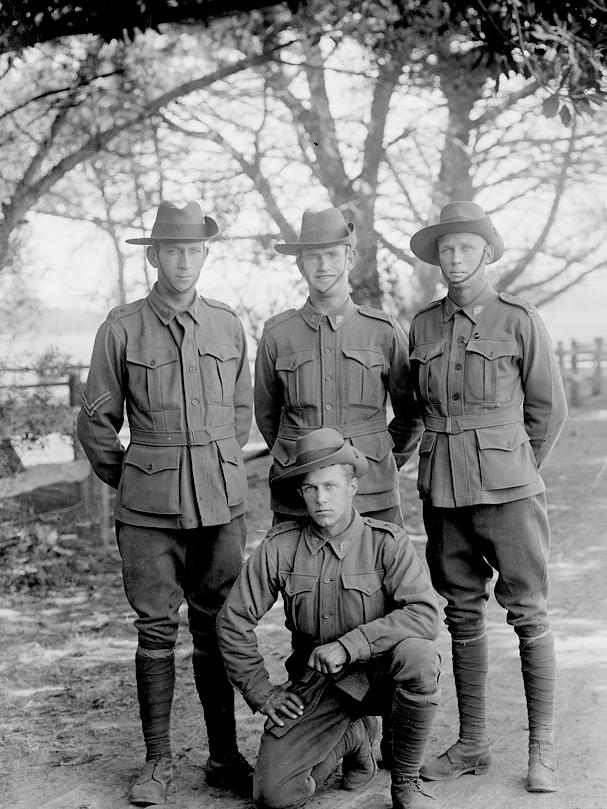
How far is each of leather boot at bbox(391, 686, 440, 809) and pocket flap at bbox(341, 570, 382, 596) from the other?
0.35 meters

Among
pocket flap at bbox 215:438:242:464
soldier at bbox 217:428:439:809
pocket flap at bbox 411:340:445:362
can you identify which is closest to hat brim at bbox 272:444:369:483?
soldier at bbox 217:428:439:809

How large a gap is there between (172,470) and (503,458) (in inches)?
49.1

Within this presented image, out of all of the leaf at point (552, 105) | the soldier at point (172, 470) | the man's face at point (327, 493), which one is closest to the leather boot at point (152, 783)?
the soldier at point (172, 470)

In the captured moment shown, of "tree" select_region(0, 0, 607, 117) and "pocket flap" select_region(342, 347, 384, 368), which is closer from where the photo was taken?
"pocket flap" select_region(342, 347, 384, 368)

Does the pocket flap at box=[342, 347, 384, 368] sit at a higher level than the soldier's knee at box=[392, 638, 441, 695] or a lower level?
higher

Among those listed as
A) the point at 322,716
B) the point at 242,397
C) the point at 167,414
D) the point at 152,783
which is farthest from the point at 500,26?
the point at 152,783

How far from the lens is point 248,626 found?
11.4 ft

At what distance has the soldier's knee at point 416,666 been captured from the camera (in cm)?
331

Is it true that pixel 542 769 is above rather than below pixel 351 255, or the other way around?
below

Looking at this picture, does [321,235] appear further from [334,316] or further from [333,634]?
[333,634]

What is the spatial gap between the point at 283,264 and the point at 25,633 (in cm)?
462

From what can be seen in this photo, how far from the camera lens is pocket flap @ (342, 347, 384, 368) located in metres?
3.85

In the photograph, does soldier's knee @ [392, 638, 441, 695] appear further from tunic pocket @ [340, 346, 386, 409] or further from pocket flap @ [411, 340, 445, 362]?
pocket flap @ [411, 340, 445, 362]

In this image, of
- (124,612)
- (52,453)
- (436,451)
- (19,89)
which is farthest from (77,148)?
(436,451)
